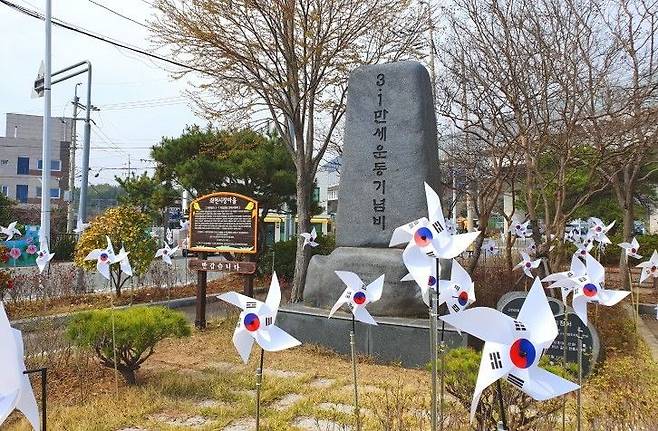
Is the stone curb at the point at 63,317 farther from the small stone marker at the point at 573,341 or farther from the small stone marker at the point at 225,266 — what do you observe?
the small stone marker at the point at 573,341

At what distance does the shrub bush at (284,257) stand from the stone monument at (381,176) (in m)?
7.23

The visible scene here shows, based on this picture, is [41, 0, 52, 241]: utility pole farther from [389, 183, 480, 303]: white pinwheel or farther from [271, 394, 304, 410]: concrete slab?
[389, 183, 480, 303]: white pinwheel

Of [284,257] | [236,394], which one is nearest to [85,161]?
[284,257]

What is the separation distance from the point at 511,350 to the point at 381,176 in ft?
18.0

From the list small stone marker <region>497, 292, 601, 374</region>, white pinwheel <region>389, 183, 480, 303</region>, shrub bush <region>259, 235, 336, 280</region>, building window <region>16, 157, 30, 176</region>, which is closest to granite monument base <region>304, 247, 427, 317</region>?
small stone marker <region>497, 292, 601, 374</region>

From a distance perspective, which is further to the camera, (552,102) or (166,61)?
(166,61)

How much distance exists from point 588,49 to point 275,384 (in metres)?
7.17

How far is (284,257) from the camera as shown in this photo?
15.2 meters

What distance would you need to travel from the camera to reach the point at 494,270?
12562mm

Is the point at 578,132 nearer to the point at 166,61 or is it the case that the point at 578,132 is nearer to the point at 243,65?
the point at 243,65

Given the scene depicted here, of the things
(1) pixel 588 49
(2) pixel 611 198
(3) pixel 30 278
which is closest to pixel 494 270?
(1) pixel 588 49

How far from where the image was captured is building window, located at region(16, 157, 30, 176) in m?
42.2

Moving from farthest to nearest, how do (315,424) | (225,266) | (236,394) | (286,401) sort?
(225,266), (236,394), (286,401), (315,424)

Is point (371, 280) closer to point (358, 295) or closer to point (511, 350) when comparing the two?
point (358, 295)
